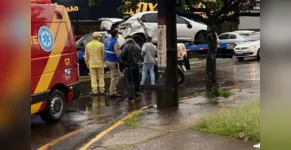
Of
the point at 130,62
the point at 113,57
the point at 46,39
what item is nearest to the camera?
the point at 46,39

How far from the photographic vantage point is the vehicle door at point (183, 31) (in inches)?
746

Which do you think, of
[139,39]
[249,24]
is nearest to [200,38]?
[139,39]

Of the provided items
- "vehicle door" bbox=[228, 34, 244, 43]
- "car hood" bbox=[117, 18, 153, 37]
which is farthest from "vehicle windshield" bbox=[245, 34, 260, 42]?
"car hood" bbox=[117, 18, 153, 37]

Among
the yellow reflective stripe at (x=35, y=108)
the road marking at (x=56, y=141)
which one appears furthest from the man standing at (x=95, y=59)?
the road marking at (x=56, y=141)

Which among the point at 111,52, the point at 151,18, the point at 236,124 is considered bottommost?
the point at 236,124

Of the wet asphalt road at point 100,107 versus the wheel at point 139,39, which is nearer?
the wet asphalt road at point 100,107

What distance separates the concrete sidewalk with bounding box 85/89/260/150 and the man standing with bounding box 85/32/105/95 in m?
3.26

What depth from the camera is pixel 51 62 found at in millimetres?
7805

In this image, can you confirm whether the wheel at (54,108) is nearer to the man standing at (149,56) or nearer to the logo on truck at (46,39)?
the logo on truck at (46,39)

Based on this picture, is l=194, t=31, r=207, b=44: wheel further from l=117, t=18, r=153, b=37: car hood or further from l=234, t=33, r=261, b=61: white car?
l=117, t=18, r=153, b=37: car hood

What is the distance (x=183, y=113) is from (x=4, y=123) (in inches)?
232

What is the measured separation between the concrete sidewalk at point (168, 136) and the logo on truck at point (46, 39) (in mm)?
2064

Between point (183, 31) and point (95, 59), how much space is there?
8.66 metres

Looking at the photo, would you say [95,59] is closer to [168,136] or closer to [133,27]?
[168,136]
